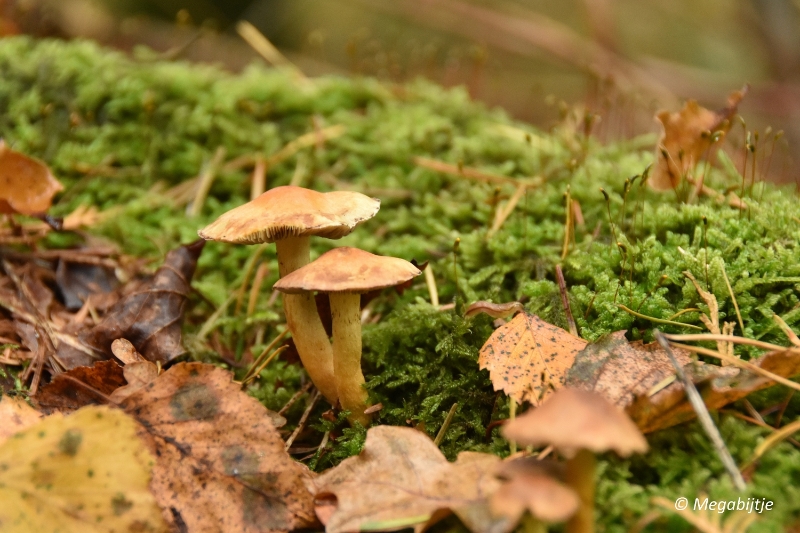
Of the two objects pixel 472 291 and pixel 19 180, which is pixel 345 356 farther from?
pixel 19 180

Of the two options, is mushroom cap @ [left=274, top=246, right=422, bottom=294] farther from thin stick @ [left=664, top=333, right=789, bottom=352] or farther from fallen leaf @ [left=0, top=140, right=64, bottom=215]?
fallen leaf @ [left=0, top=140, right=64, bottom=215]

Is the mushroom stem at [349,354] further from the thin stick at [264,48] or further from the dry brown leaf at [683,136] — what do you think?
the thin stick at [264,48]

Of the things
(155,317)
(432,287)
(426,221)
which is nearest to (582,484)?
(432,287)

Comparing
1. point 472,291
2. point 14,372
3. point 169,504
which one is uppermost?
point 472,291

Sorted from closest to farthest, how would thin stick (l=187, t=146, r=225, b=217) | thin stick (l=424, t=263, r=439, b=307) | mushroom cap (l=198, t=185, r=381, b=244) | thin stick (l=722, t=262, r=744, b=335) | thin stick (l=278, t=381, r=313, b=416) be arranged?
mushroom cap (l=198, t=185, r=381, b=244), thin stick (l=722, t=262, r=744, b=335), thin stick (l=278, t=381, r=313, b=416), thin stick (l=424, t=263, r=439, b=307), thin stick (l=187, t=146, r=225, b=217)

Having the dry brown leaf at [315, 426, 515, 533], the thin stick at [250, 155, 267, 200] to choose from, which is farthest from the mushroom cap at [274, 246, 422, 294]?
the thin stick at [250, 155, 267, 200]

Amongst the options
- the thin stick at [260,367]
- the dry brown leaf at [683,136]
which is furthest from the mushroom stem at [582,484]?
the dry brown leaf at [683,136]

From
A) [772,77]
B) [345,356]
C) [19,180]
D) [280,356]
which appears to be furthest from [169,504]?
[772,77]
